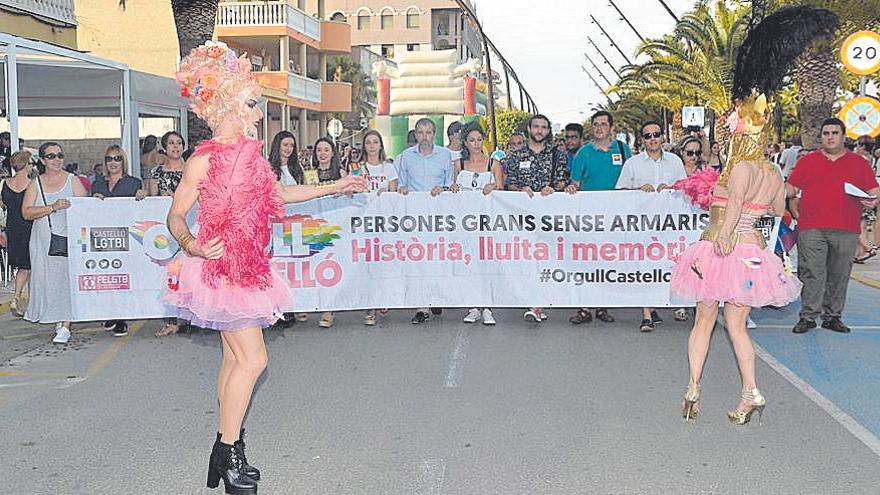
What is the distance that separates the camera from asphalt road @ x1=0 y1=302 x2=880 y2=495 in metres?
5.31

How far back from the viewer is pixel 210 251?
493 cm

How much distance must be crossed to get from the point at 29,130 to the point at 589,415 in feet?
75.2

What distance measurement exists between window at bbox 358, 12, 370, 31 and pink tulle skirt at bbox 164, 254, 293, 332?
11755cm

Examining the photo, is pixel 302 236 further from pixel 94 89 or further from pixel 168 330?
pixel 94 89

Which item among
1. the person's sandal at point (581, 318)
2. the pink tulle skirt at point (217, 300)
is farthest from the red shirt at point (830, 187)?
the pink tulle skirt at point (217, 300)

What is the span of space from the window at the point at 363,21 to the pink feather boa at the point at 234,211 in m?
118

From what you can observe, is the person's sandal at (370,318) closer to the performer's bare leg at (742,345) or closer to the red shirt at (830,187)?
the red shirt at (830,187)

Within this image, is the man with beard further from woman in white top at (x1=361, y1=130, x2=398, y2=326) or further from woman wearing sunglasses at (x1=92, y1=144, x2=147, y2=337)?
woman wearing sunglasses at (x1=92, y1=144, x2=147, y2=337)

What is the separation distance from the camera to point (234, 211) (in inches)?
197

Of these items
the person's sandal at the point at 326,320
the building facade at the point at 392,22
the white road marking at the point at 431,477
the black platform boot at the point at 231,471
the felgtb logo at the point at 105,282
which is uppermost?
the building facade at the point at 392,22

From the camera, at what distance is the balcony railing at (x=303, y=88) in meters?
41.8

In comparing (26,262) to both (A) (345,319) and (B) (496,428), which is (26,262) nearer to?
(A) (345,319)

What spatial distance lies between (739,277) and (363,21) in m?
117

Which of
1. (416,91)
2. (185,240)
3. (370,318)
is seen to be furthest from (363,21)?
(185,240)
